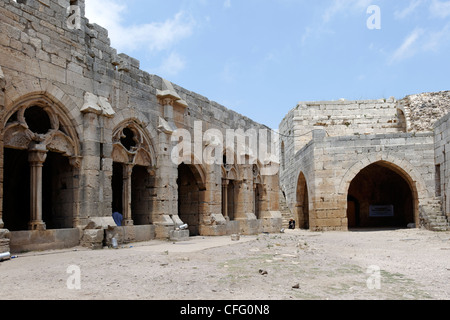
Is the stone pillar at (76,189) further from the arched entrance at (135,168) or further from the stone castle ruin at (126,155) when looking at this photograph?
the arched entrance at (135,168)

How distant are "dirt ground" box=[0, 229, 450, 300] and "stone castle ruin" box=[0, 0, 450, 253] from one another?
5.18 ft

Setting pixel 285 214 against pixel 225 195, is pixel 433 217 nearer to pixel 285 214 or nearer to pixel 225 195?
pixel 225 195

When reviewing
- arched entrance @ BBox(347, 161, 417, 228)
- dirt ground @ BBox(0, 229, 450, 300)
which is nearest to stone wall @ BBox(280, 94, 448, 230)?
arched entrance @ BBox(347, 161, 417, 228)

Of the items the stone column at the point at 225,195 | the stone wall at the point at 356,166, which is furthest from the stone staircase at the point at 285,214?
the stone column at the point at 225,195

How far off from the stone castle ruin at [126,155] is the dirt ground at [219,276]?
1579 millimetres

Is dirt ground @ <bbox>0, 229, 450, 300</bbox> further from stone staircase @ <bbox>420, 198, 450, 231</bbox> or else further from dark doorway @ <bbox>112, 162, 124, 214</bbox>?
→ stone staircase @ <bbox>420, 198, 450, 231</bbox>

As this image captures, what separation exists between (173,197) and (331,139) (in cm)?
941

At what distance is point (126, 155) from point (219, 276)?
5.67 metres

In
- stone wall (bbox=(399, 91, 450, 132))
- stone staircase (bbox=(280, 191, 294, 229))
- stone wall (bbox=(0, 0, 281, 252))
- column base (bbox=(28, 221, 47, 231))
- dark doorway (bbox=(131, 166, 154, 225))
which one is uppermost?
stone wall (bbox=(399, 91, 450, 132))

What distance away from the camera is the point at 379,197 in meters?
23.9

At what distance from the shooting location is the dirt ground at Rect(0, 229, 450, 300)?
14.4 feet

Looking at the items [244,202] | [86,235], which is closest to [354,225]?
[244,202]

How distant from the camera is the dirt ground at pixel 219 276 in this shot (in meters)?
4.38
